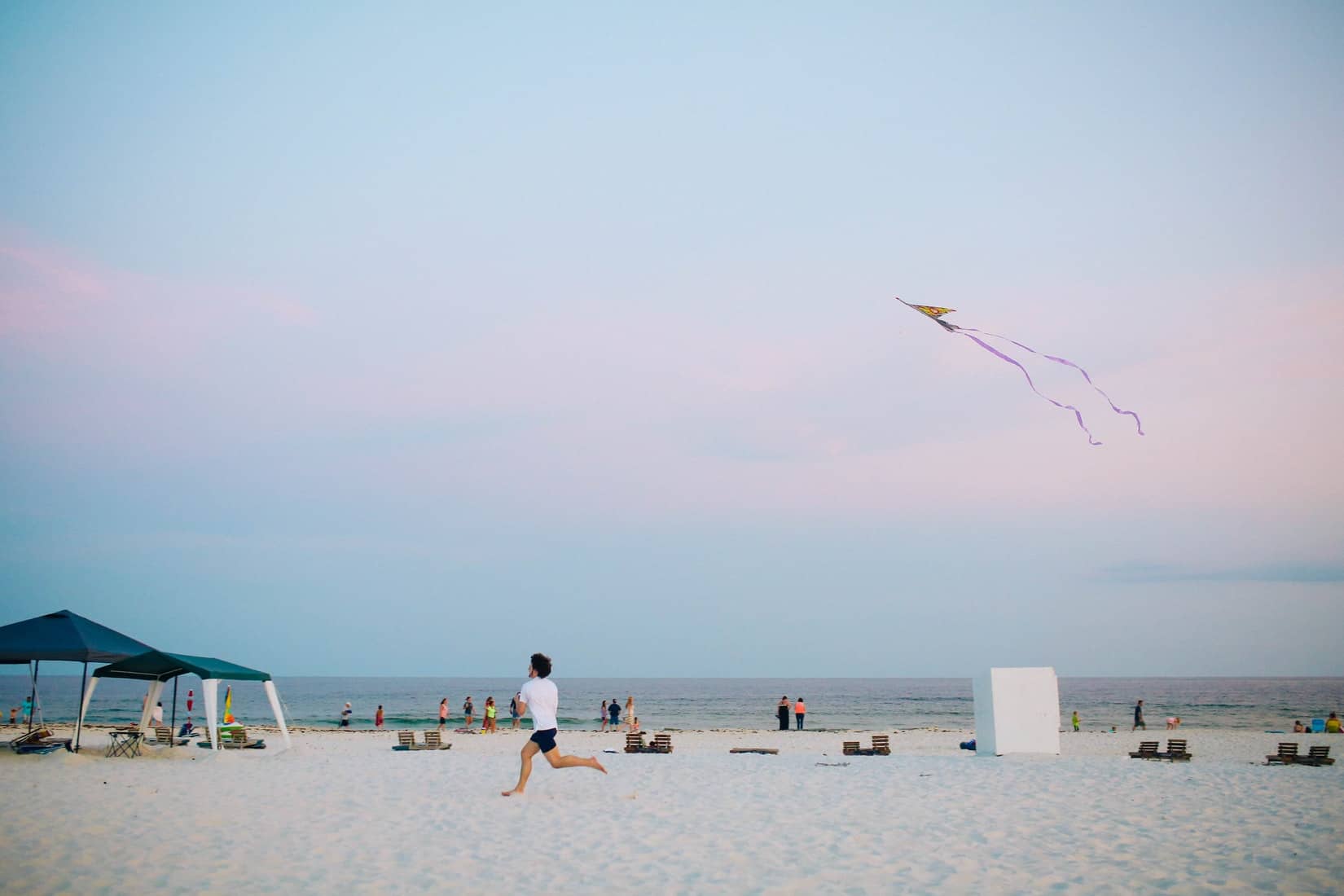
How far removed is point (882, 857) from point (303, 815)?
5428 millimetres

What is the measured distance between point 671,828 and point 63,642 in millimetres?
11023

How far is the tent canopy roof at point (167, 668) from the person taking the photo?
1547cm

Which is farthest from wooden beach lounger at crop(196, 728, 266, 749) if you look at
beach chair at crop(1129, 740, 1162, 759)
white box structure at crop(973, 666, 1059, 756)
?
beach chair at crop(1129, 740, 1162, 759)

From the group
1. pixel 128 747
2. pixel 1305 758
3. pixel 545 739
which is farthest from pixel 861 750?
pixel 128 747

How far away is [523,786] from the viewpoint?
10.0 m

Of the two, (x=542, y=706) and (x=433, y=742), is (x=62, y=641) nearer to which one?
(x=433, y=742)

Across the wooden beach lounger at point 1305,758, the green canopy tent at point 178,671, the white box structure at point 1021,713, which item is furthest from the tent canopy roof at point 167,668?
the wooden beach lounger at point 1305,758

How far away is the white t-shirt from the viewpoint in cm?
919

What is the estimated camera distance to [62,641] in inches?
563

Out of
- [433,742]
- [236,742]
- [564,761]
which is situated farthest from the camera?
[433,742]

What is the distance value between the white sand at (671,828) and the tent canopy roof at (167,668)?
68.5 inches

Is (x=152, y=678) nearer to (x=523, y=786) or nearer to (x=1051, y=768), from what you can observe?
(x=523, y=786)

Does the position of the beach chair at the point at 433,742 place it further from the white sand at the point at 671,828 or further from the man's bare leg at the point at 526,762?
the man's bare leg at the point at 526,762

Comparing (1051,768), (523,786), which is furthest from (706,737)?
(523,786)
